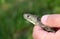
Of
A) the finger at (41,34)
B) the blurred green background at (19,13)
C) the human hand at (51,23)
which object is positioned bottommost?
the blurred green background at (19,13)

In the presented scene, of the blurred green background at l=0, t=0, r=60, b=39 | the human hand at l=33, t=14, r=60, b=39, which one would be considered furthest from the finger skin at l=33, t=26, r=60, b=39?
the blurred green background at l=0, t=0, r=60, b=39

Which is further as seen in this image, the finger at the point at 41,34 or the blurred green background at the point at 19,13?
the blurred green background at the point at 19,13

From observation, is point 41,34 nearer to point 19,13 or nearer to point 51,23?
point 51,23

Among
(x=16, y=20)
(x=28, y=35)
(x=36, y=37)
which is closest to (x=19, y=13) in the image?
(x=16, y=20)

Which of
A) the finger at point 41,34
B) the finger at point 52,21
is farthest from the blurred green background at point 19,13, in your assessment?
the finger at point 52,21

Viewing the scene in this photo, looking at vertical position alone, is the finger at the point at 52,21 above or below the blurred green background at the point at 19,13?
above

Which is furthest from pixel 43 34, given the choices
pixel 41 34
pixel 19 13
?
pixel 19 13

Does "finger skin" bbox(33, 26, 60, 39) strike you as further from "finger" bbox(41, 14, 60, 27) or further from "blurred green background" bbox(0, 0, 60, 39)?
"blurred green background" bbox(0, 0, 60, 39)

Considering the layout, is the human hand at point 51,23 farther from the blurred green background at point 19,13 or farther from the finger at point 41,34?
the blurred green background at point 19,13

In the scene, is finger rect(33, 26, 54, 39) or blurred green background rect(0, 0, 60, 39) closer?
finger rect(33, 26, 54, 39)
